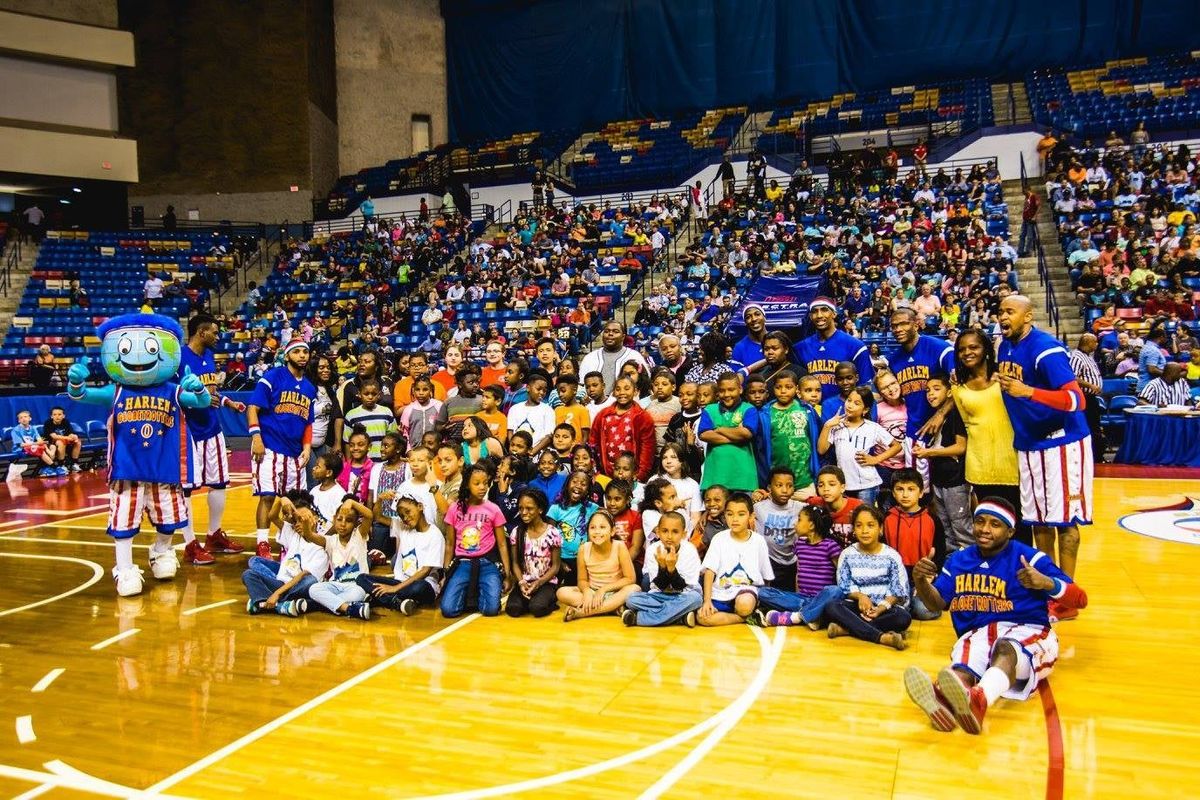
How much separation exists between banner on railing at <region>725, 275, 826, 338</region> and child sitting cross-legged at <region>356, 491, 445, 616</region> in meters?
10.2

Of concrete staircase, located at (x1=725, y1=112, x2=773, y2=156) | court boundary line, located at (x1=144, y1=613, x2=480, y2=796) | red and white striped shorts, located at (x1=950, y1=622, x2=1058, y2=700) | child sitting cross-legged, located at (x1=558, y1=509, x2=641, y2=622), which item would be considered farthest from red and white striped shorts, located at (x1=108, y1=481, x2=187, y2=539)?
concrete staircase, located at (x1=725, y1=112, x2=773, y2=156)

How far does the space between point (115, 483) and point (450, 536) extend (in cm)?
254

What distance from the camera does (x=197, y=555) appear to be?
26.1 ft

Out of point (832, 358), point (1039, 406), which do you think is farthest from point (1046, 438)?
point (832, 358)

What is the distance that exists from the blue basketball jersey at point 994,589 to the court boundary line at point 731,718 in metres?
0.97

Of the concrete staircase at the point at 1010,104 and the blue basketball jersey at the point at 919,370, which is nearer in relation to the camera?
the blue basketball jersey at the point at 919,370

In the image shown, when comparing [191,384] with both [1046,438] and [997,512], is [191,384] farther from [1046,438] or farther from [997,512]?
[1046,438]

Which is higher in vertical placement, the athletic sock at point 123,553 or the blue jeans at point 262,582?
the athletic sock at point 123,553

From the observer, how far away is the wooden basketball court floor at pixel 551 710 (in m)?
3.75

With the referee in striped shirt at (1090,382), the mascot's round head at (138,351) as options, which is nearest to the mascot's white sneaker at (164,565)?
the mascot's round head at (138,351)

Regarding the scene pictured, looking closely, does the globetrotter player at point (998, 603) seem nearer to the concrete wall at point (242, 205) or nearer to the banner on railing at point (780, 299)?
the banner on railing at point (780, 299)

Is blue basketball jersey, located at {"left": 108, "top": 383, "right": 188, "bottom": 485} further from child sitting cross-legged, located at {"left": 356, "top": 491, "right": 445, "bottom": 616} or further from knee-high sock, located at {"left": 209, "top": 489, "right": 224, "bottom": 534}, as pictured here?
child sitting cross-legged, located at {"left": 356, "top": 491, "right": 445, "bottom": 616}

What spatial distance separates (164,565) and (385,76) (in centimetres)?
2586

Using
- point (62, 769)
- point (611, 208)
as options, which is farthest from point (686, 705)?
point (611, 208)
